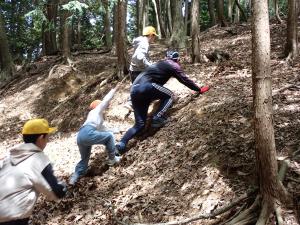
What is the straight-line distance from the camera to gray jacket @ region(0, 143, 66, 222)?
14.1ft

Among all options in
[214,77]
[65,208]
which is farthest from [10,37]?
[65,208]

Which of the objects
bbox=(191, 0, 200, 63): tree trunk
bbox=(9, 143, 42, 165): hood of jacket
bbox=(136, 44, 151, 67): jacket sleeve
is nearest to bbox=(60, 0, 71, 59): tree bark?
bbox=(191, 0, 200, 63): tree trunk

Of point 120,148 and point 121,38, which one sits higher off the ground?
point 121,38

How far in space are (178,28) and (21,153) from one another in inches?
436

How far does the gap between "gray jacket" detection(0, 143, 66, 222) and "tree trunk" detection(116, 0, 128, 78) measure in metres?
7.69

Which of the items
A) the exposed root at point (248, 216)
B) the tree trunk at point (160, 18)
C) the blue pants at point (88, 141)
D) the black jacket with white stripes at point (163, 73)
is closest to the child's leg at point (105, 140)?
the blue pants at point (88, 141)

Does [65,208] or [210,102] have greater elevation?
[210,102]

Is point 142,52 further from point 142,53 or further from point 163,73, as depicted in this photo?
point 163,73

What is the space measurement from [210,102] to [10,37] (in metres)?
22.8

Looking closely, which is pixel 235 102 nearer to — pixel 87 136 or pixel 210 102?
pixel 210 102

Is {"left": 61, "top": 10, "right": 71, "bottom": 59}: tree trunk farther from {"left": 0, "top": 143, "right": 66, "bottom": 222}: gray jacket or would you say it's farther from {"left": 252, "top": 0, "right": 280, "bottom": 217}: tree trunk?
{"left": 252, "top": 0, "right": 280, "bottom": 217}: tree trunk

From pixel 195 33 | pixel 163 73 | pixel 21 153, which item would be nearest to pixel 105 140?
pixel 163 73

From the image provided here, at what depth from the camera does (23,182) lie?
14.1 feet

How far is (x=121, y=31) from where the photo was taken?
38.3 ft
